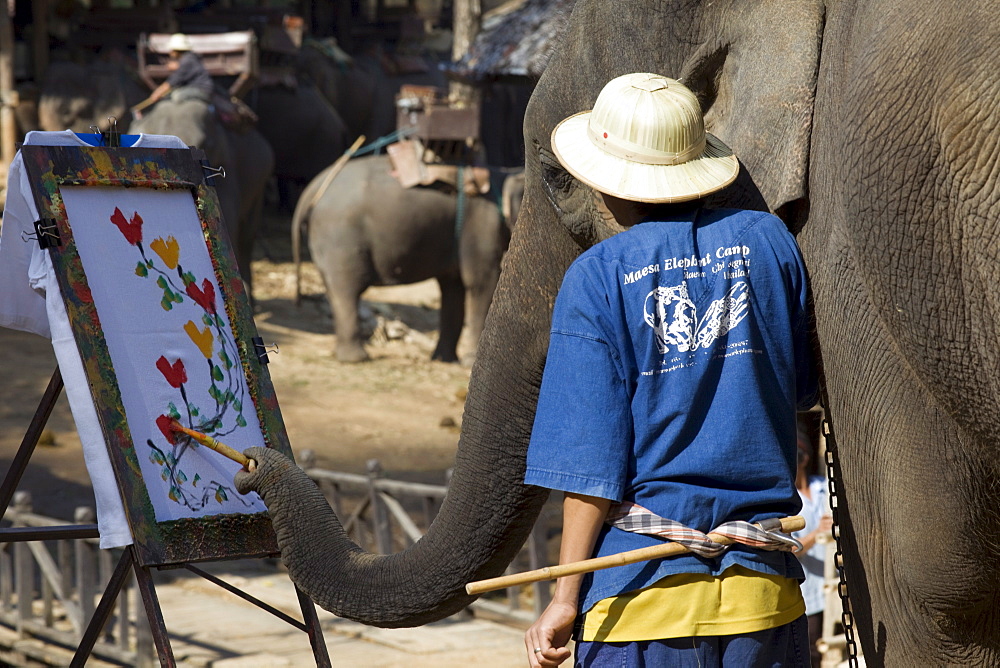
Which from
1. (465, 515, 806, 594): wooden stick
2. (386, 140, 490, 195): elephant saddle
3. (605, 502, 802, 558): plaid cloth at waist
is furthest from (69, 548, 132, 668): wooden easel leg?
(386, 140, 490, 195): elephant saddle

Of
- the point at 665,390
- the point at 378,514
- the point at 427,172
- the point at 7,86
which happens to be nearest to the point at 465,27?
the point at 427,172

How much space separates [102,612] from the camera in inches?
103

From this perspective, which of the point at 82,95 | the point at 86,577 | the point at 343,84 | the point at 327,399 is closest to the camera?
the point at 86,577

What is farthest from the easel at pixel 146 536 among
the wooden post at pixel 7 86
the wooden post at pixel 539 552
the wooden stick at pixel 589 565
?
the wooden post at pixel 7 86

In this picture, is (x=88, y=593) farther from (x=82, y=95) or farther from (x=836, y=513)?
(x=82, y=95)

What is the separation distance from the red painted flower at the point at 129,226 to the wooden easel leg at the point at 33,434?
351mm

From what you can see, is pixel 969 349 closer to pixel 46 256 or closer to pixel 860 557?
pixel 860 557

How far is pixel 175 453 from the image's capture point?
2.77 m

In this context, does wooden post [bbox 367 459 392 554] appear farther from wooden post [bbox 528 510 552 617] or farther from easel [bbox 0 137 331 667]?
easel [bbox 0 137 331 667]

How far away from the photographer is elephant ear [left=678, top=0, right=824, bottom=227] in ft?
6.68

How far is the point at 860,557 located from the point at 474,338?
30.3ft

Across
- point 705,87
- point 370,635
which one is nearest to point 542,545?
point 370,635

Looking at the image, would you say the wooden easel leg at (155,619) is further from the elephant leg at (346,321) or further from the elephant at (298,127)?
the elephant at (298,127)

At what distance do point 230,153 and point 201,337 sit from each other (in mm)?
9119
